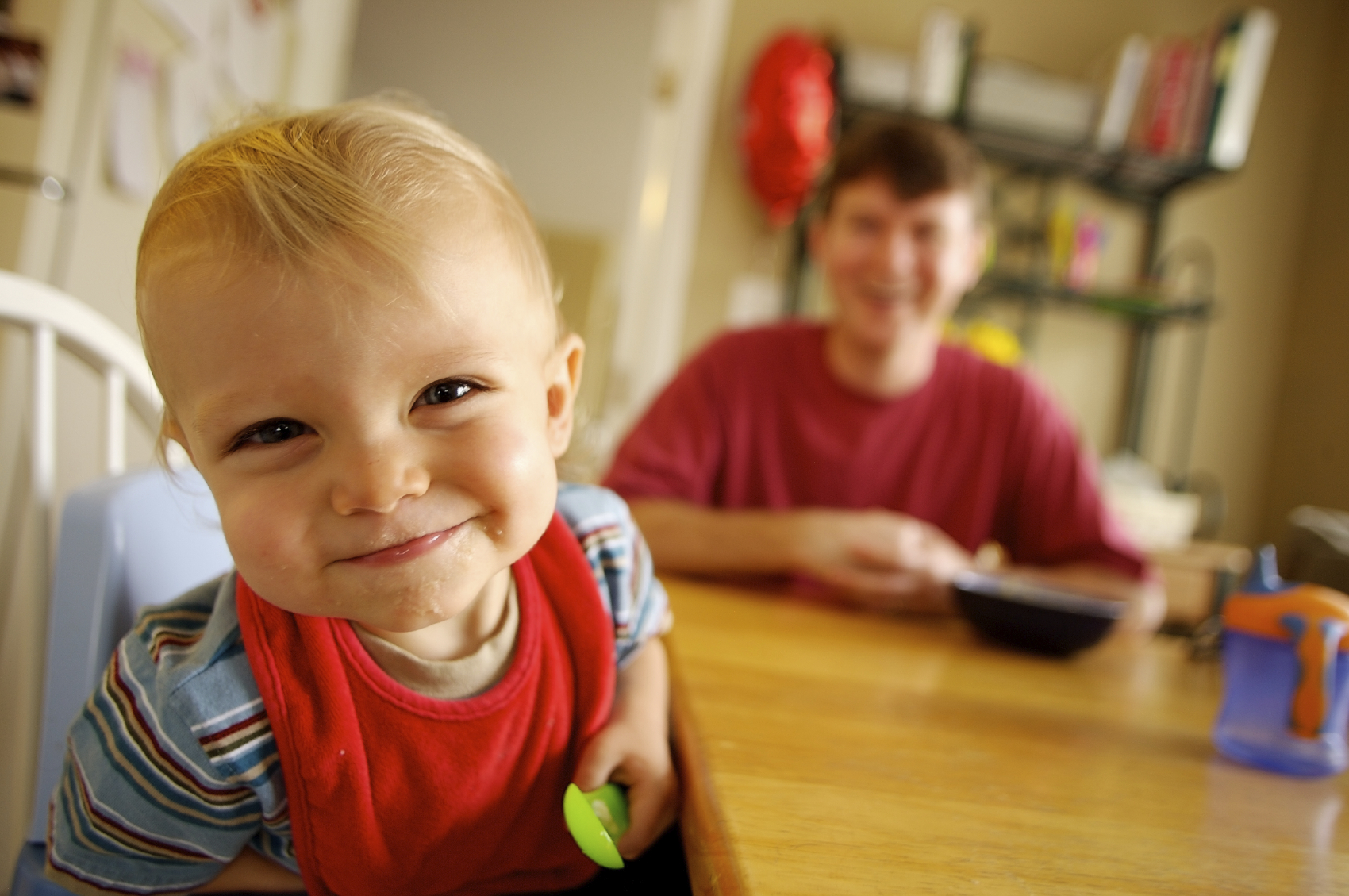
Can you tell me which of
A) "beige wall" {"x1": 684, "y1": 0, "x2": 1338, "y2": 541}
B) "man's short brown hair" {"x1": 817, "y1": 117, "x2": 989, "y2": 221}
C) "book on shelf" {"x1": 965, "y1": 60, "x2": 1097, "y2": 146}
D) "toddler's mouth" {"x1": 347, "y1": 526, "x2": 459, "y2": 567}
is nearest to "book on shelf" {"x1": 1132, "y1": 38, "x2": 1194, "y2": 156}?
"book on shelf" {"x1": 965, "y1": 60, "x2": 1097, "y2": 146}

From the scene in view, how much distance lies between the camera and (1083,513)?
1321mm

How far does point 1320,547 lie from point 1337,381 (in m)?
2.22

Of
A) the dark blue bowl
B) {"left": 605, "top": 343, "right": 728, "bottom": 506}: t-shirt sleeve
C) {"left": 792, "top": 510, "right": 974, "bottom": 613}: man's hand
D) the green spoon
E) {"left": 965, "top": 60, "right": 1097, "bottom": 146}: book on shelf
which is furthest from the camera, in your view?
{"left": 965, "top": 60, "right": 1097, "bottom": 146}: book on shelf

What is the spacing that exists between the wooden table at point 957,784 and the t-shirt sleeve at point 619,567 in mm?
47

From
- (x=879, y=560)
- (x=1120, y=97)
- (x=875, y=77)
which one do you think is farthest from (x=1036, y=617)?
(x=1120, y=97)

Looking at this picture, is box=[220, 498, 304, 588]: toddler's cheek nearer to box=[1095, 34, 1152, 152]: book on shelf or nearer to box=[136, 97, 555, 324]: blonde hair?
box=[136, 97, 555, 324]: blonde hair

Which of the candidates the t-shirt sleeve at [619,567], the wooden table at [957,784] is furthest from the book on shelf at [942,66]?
the t-shirt sleeve at [619,567]

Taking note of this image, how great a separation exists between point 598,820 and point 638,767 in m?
0.05

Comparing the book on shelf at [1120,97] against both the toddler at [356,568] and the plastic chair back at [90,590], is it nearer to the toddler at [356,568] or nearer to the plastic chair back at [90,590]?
the toddler at [356,568]

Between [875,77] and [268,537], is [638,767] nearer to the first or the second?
[268,537]

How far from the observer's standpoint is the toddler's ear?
0.57 meters

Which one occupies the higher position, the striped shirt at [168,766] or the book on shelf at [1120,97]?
the book on shelf at [1120,97]

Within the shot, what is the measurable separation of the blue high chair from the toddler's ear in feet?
0.95

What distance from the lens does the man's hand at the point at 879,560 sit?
1.08m
